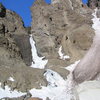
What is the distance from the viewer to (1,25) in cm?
3278

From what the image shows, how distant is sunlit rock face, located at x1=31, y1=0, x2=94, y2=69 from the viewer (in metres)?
32.2

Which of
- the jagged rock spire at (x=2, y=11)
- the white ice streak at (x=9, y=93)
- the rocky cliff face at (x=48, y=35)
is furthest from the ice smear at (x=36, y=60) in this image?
the white ice streak at (x=9, y=93)

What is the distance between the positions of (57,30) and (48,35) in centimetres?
133

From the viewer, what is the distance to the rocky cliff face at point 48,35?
3027 centimetres

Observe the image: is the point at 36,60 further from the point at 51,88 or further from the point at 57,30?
the point at 51,88

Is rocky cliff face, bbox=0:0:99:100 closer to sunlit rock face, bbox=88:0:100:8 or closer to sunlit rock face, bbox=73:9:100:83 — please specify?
sunlit rock face, bbox=88:0:100:8

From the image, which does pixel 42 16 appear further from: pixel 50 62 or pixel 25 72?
pixel 25 72

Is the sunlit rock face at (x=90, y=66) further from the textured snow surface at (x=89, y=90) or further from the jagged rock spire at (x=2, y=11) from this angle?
the jagged rock spire at (x=2, y=11)

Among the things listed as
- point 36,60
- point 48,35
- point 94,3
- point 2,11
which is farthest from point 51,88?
point 94,3

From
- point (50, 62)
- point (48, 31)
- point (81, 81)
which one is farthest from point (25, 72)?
point (81, 81)

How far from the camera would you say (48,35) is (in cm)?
3672

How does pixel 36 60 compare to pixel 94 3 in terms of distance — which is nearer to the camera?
pixel 36 60

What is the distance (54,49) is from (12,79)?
12.5m

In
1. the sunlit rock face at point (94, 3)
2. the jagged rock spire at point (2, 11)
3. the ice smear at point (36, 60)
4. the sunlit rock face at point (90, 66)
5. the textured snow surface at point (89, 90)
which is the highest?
the sunlit rock face at point (94, 3)
